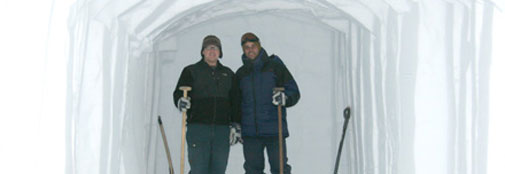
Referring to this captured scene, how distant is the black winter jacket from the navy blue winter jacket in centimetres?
11

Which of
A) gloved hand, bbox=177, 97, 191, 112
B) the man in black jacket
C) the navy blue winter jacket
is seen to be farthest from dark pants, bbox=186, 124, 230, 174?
the navy blue winter jacket

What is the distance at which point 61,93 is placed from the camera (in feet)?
7.99

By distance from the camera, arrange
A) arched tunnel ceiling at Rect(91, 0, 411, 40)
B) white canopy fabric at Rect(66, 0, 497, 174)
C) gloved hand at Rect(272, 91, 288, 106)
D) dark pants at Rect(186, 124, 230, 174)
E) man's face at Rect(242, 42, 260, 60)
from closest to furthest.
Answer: white canopy fabric at Rect(66, 0, 497, 174)
arched tunnel ceiling at Rect(91, 0, 411, 40)
dark pants at Rect(186, 124, 230, 174)
gloved hand at Rect(272, 91, 288, 106)
man's face at Rect(242, 42, 260, 60)

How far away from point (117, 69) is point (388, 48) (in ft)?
5.45

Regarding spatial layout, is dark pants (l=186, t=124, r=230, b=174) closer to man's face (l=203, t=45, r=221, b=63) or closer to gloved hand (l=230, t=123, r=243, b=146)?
gloved hand (l=230, t=123, r=243, b=146)

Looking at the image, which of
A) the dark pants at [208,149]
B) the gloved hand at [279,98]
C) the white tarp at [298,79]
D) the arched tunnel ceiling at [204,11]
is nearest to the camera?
the white tarp at [298,79]

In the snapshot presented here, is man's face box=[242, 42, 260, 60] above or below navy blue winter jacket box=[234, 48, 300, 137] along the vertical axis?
above

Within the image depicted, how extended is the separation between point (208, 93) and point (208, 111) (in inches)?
6.0

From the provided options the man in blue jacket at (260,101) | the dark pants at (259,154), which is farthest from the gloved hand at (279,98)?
the dark pants at (259,154)

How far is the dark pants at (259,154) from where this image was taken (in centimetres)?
482

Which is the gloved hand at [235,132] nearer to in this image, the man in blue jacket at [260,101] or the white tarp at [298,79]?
the man in blue jacket at [260,101]

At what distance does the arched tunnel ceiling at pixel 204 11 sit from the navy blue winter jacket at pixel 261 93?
1.98ft

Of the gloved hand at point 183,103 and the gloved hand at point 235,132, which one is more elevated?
the gloved hand at point 183,103

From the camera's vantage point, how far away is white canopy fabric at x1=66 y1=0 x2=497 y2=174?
2.78m
